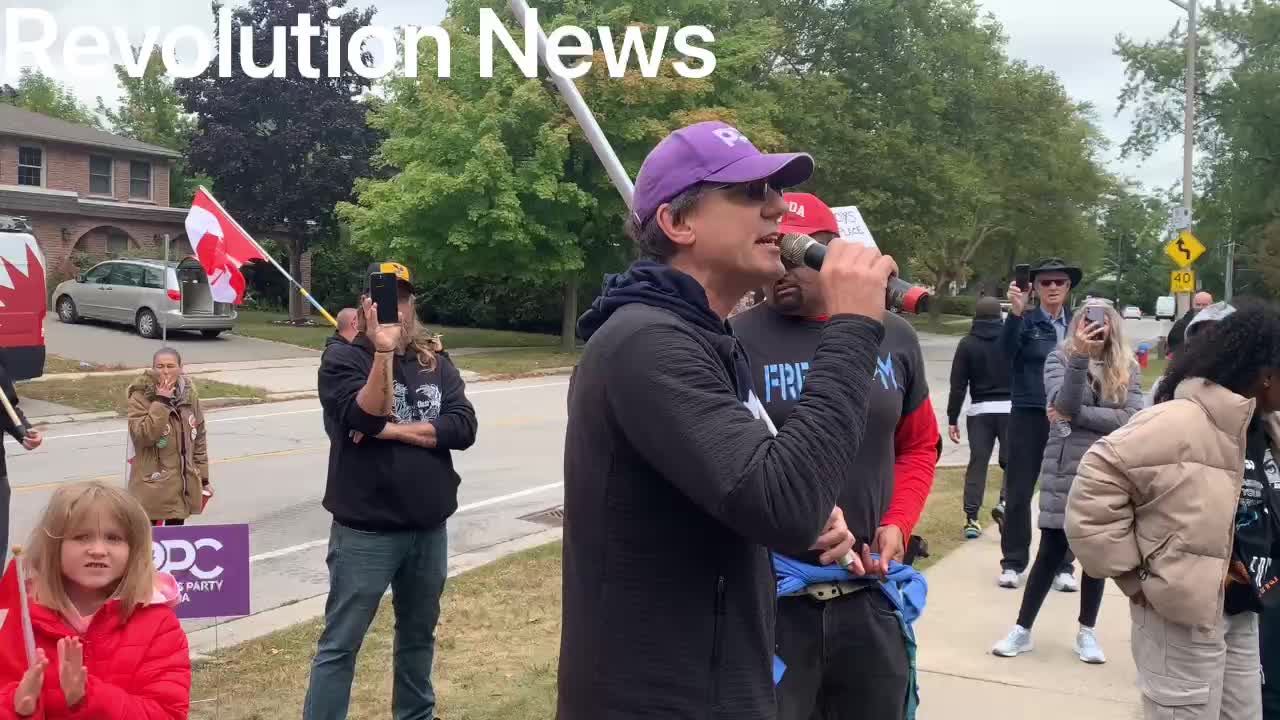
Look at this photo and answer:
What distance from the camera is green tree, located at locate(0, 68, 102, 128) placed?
6296cm

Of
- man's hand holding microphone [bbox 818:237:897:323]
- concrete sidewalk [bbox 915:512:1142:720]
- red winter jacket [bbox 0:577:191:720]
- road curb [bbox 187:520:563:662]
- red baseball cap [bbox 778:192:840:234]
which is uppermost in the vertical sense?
red baseball cap [bbox 778:192:840:234]

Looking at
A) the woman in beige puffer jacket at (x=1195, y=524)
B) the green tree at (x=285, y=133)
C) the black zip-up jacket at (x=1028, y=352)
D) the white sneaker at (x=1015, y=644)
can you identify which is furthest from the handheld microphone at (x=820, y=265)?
the green tree at (x=285, y=133)

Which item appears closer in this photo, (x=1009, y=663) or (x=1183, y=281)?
(x=1009, y=663)

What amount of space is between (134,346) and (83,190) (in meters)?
14.4

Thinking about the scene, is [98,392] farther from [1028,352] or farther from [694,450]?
[694,450]

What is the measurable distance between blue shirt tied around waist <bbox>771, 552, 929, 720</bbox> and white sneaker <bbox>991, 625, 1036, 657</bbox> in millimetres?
2676

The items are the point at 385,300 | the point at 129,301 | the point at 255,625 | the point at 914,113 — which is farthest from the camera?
the point at 914,113

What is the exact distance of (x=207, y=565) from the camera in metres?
4.89

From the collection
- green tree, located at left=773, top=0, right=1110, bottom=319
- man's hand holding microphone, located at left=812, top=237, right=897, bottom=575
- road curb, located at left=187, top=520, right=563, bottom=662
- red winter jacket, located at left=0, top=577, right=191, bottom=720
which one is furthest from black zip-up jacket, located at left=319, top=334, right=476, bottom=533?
green tree, located at left=773, top=0, right=1110, bottom=319

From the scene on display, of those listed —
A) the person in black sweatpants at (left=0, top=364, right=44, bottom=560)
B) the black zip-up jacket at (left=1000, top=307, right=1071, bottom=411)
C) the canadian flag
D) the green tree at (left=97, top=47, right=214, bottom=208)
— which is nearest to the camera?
the person in black sweatpants at (left=0, top=364, right=44, bottom=560)

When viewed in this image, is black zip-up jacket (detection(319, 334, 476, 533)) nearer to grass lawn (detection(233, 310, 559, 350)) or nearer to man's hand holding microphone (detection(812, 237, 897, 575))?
man's hand holding microphone (detection(812, 237, 897, 575))

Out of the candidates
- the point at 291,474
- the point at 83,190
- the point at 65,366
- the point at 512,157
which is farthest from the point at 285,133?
the point at 291,474

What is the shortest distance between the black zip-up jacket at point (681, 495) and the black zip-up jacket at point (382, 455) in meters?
2.33

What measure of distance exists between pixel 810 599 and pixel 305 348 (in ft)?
87.2
